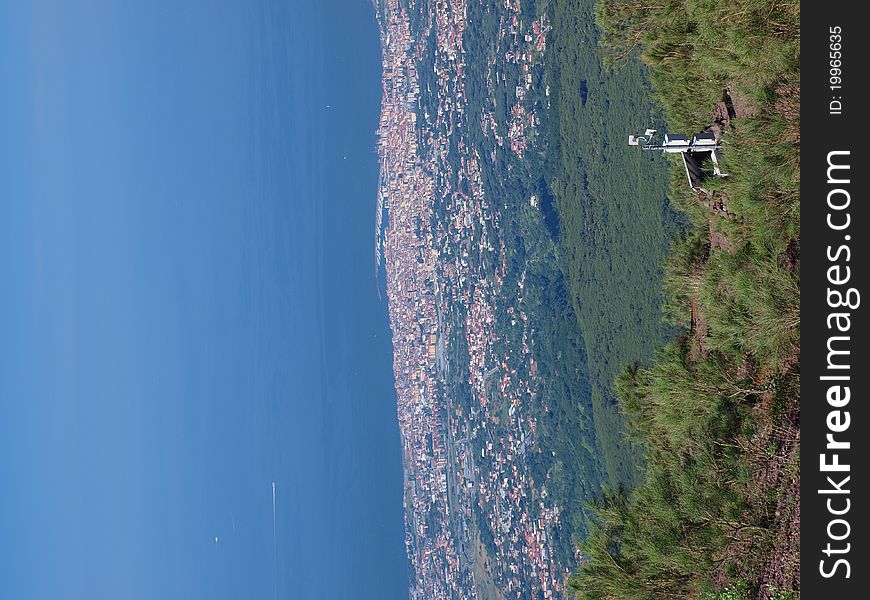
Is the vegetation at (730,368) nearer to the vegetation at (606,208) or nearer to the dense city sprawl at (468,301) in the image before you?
the vegetation at (606,208)

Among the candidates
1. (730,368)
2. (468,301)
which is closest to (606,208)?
(468,301)

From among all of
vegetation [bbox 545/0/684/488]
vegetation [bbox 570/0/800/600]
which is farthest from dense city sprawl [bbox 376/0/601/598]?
vegetation [bbox 570/0/800/600]

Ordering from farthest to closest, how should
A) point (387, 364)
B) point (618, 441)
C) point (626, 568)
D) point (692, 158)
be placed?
point (387, 364) → point (618, 441) → point (692, 158) → point (626, 568)

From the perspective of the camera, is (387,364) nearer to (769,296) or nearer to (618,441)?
(618,441)

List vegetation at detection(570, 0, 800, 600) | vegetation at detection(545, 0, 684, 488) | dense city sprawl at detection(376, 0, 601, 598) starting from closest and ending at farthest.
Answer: vegetation at detection(570, 0, 800, 600) → vegetation at detection(545, 0, 684, 488) → dense city sprawl at detection(376, 0, 601, 598)

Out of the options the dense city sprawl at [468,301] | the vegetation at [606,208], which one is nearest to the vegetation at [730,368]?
the vegetation at [606,208]

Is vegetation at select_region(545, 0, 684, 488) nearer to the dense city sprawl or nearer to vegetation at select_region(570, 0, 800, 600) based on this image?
the dense city sprawl

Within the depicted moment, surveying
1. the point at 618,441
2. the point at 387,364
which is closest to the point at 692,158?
the point at 618,441

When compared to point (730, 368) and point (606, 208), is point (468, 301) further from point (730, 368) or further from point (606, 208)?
point (730, 368)
